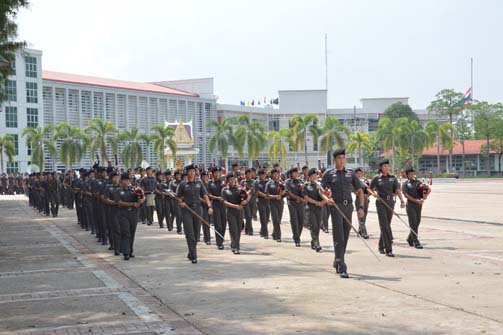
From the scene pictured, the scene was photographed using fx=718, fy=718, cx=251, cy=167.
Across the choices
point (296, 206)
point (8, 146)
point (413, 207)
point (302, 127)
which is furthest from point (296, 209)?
point (8, 146)

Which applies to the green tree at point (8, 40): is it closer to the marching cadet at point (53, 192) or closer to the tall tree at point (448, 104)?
the marching cadet at point (53, 192)

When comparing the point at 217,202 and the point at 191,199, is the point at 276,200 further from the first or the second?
the point at 191,199

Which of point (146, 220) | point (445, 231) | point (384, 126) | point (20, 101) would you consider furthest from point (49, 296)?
point (384, 126)

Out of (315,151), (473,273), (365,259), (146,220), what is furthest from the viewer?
(315,151)

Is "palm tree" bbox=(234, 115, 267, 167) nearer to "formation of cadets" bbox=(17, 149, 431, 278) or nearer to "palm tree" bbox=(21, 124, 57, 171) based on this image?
"palm tree" bbox=(21, 124, 57, 171)

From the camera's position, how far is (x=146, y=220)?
25.1 metres

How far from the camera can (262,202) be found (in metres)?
19.0

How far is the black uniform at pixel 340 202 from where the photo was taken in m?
11.2

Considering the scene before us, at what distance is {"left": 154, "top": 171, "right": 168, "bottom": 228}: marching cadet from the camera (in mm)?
23203

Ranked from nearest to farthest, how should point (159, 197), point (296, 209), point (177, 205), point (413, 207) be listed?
point (413, 207)
point (296, 209)
point (177, 205)
point (159, 197)

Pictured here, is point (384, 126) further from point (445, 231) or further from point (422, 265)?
point (422, 265)

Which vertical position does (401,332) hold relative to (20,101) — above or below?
below

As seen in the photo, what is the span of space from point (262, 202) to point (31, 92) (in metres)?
72.1

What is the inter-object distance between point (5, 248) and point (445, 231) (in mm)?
11139
